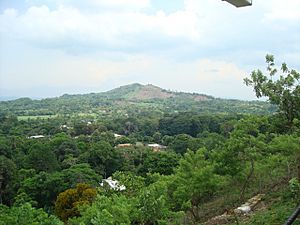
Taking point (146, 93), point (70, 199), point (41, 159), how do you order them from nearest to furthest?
1. point (70, 199)
2. point (41, 159)
3. point (146, 93)

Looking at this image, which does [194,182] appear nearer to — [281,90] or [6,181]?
[281,90]

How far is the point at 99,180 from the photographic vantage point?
2050 cm

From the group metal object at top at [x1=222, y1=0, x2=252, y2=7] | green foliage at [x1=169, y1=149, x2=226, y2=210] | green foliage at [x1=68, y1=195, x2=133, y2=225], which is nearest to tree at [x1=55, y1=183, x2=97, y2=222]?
green foliage at [x1=68, y1=195, x2=133, y2=225]

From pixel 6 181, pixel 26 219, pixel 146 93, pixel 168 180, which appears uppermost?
pixel 146 93

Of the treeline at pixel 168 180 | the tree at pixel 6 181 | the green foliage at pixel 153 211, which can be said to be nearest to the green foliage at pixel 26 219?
the treeline at pixel 168 180

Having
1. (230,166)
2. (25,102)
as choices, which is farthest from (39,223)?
(25,102)

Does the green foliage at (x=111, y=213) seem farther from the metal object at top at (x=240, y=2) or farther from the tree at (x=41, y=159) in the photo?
the tree at (x=41, y=159)

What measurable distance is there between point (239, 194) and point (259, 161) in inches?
49.8

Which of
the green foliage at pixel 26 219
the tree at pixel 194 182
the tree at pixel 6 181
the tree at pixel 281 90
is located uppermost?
the tree at pixel 281 90

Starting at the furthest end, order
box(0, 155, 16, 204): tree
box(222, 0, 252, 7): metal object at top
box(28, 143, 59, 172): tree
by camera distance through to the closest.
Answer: box(28, 143, 59, 172): tree < box(0, 155, 16, 204): tree < box(222, 0, 252, 7): metal object at top

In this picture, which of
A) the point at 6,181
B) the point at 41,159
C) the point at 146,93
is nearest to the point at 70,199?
the point at 6,181

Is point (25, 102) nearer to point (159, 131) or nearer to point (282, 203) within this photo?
point (159, 131)

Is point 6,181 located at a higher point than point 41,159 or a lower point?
lower

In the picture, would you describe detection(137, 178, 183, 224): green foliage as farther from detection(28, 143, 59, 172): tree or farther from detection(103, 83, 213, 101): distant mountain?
detection(103, 83, 213, 101): distant mountain
